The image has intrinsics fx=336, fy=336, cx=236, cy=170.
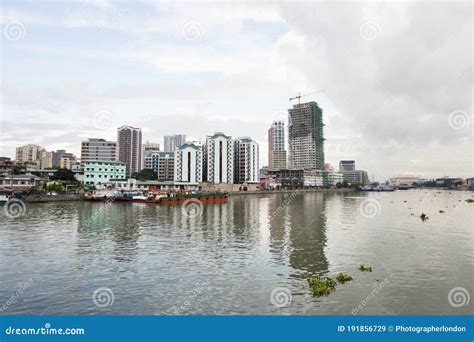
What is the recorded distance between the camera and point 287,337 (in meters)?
11.8

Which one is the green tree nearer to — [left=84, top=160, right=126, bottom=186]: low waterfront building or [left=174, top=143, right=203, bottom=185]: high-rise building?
[left=174, top=143, right=203, bottom=185]: high-rise building

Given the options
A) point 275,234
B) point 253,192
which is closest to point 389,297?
point 275,234

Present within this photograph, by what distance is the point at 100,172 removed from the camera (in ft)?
372

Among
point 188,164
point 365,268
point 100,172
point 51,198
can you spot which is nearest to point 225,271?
point 365,268

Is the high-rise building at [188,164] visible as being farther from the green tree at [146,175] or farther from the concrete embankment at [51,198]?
the concrete embankment at [51,198]

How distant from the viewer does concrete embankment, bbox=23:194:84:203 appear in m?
71.7

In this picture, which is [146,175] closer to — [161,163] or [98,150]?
[161,163]

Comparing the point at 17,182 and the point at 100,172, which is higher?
the point at 100,172

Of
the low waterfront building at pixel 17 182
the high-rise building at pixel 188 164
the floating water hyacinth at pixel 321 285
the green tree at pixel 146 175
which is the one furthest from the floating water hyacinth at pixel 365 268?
the green tree at pixel 146 175

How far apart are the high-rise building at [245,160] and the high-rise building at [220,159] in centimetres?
1046

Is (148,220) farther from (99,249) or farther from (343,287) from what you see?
(343,287)

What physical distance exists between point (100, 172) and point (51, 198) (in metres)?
38.2

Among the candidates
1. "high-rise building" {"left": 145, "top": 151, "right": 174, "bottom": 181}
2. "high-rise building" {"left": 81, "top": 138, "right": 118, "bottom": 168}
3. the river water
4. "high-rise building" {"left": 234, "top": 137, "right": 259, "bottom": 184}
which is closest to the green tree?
"high-rise building" {"left": 145, "top": 151, "right": 174, "bottom": 181}

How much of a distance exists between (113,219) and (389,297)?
37353 millimetres
